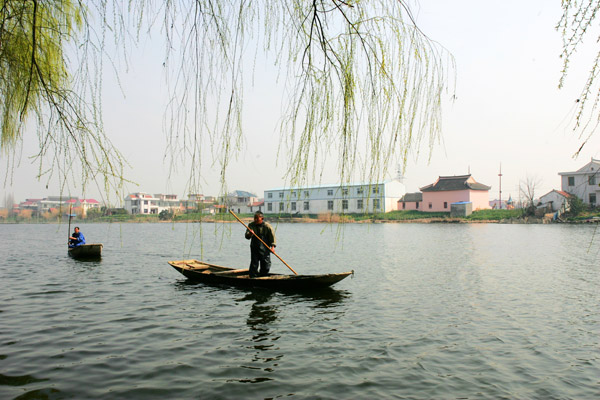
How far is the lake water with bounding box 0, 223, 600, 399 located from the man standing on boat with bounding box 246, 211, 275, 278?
2.51 feet

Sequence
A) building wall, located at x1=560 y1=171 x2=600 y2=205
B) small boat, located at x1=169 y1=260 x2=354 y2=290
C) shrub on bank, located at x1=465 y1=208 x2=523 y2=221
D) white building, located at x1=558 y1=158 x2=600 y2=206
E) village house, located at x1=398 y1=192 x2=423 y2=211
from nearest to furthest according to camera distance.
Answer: small boat, located at x1=169 y1=260 x2=354 y2=290 → white building, located at x1=558 y1=158 x2=600 y2=206 → building wall, located at x1=560 y1=171 x2=600 y2=205 → shrub on bank, located at x1=465 y1=208 x2=523 y2=221 → village house, located at x1=398 y1=192 x2=423 y2=211

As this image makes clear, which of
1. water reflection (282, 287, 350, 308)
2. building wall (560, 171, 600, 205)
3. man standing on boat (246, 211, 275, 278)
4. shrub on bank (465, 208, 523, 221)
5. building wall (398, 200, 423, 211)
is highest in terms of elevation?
building wall (560, 171, 600, 205)

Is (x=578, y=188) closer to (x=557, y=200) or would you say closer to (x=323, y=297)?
(x=557, y=200)

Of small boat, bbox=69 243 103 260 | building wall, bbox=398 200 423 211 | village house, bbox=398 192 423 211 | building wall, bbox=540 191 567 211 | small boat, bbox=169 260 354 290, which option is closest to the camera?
small boat, bbox=169 260 354 290

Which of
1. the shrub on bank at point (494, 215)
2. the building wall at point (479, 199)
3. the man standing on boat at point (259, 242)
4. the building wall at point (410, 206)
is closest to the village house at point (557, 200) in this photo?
the shrub on bank at point (494, 215)

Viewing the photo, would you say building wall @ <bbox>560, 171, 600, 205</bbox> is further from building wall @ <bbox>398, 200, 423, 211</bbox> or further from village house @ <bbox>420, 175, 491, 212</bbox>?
building wall @ <bbox>398, 200, 423, 211</bbox>

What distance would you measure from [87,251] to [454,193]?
190 feet

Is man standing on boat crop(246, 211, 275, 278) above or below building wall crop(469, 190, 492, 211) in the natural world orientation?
below

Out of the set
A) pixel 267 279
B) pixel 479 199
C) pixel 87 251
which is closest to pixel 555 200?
pixel 479 199

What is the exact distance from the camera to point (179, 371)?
6.35 metres

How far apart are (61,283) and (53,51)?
1349cm

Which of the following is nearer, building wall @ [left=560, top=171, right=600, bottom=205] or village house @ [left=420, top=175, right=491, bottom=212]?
building wall @ [left=560, top=171, right=600, bottom=205]

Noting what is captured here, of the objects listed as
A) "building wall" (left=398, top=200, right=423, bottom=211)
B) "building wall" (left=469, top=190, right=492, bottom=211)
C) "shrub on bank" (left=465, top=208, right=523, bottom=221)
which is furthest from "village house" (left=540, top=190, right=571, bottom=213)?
"building wall" (left=398, top=200, right=423, bottom=211)

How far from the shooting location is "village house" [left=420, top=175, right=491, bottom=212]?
66.2m
